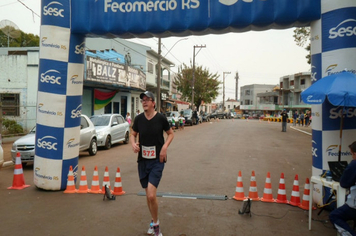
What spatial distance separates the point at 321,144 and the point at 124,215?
154 inches

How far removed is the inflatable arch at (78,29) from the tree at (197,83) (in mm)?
47222

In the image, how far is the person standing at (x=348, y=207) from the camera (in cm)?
401

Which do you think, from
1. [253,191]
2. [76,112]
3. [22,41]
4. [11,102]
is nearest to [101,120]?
[76,112]

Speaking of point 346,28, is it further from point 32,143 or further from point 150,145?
point 32,143

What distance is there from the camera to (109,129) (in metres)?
14.5

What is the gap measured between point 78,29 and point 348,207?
6.25 metres

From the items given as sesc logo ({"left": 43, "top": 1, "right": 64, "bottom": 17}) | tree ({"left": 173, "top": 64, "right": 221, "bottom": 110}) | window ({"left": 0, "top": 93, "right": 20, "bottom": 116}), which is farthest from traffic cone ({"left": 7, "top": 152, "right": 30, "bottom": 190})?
tree ({"left": 173, "top": 64, "right": 221, "bottom": 110})

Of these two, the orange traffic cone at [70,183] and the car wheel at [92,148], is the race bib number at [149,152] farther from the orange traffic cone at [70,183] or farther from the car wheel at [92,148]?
the car wheel at [92,148]

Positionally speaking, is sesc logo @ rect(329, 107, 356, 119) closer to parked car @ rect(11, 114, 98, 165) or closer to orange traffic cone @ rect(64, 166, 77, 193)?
orange traffic cone @ rect(64, 166, 77, 193)

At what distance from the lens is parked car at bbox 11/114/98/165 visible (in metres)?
9.71

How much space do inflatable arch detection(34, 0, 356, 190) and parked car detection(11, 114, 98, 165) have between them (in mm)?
3211

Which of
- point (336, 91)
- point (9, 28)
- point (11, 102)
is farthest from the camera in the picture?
point (9, 28)

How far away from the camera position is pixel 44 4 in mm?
6738

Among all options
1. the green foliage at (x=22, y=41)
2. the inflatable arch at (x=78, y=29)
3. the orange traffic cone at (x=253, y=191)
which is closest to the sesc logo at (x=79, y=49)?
the inflatable arch at (x=78, y=29)
